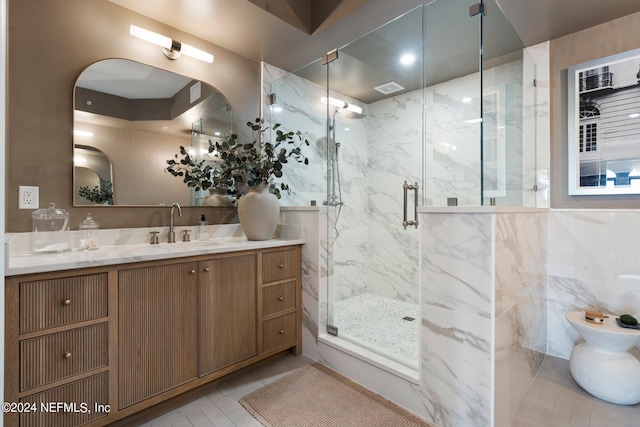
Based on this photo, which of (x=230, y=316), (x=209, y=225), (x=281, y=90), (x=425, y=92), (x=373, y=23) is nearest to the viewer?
(x=230, y=316)

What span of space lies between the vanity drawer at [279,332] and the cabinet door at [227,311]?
9cm

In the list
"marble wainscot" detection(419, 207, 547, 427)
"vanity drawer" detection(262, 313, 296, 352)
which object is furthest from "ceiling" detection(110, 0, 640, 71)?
"vanity drawer" detection(262, 313, 296, 352)

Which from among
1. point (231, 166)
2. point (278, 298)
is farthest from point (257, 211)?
point (278, 298)

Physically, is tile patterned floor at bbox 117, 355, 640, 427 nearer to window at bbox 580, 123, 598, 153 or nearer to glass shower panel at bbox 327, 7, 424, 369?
glass shower panel at bbox 327, 7, 424, 369

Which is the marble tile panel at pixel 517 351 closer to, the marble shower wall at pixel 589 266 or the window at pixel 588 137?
the marble shower wall at pixel 589 266

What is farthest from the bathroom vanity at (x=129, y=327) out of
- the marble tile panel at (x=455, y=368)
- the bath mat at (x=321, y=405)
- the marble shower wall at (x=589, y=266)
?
the marble shower wall at (x=589, y=266)

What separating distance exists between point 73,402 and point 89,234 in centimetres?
88

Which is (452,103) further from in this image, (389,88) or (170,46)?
(170,46)

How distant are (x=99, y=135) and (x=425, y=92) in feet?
8.04

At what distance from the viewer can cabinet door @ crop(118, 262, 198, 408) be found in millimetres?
A: 1496

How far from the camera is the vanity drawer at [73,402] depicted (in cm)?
127

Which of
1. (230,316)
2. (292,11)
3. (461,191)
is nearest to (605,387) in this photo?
(461,191)

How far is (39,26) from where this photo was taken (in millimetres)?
1690

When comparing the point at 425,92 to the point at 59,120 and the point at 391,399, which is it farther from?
the point at 59,120
